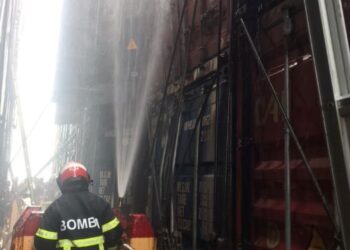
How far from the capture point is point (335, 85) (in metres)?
1.60

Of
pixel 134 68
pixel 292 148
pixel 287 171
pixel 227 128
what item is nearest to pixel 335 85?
pixel 287 171

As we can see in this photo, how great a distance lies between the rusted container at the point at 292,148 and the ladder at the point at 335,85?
0.96 meters

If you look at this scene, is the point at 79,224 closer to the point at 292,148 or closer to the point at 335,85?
the point at 292,148

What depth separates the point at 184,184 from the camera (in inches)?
172

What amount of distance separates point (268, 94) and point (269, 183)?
62 centimetres

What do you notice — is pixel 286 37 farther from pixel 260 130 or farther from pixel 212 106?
pixel 212 106

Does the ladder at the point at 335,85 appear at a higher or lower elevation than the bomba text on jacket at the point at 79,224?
higher

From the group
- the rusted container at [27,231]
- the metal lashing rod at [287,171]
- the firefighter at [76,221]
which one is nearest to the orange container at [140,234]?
the firefighter at [76,221]

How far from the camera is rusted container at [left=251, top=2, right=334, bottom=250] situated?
2613 mm

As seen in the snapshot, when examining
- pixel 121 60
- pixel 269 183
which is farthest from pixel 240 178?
pixel 121 60

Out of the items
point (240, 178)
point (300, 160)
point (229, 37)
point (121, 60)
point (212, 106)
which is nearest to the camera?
point (300, 160)

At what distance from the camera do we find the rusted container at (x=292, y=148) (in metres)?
2.61

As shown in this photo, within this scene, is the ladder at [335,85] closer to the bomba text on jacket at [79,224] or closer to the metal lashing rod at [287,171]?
the metal lashing rod at [287,171]

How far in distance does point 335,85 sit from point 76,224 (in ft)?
6.54
